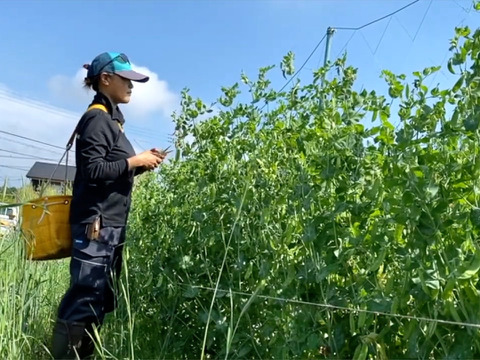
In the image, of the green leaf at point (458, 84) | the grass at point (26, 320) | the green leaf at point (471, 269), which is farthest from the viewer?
the grass at point (26, 320)

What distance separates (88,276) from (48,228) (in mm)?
301

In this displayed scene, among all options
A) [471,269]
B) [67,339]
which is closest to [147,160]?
[67,339]

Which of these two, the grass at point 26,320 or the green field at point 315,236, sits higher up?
the green field at point 315,236

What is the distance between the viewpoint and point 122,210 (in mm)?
2480

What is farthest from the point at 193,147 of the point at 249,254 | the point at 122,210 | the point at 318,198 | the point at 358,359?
the point at 358,359

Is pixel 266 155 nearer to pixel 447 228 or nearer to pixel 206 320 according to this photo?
pixel 206 320

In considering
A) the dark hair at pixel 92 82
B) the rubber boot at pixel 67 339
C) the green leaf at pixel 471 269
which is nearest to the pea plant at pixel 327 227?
the green leaf at pixel 471 269

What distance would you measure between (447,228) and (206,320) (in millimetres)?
976

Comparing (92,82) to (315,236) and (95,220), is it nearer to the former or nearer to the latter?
(95,220)

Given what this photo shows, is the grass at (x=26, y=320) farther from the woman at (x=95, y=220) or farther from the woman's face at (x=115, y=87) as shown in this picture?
the woman's face at (x=115, y=87)

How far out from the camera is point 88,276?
92.8 inches

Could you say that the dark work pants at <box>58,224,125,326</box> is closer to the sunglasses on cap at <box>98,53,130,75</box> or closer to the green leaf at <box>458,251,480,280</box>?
the sunglasses on cap at <box>98,53,130,75</box>

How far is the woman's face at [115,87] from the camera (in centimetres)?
256

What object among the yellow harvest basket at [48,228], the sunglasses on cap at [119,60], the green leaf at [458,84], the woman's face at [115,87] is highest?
the sunglasses on cap at [119,60]
